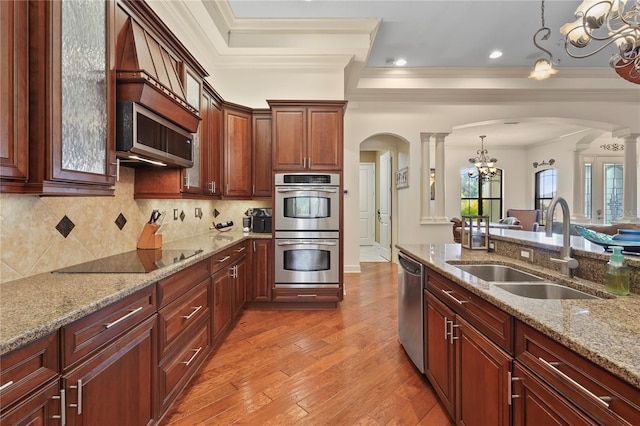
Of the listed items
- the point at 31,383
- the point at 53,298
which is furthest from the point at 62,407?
the point at 53,298

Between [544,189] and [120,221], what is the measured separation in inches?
412

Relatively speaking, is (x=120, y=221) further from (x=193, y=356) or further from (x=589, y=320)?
(x=589, y=320)

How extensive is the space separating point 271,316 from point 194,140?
204cm

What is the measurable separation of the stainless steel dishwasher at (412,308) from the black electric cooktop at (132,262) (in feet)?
5.32

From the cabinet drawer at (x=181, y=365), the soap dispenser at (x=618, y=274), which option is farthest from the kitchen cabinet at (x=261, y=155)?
the soap dispenser at (x=618, y=274)

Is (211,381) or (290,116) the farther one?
(290,116)

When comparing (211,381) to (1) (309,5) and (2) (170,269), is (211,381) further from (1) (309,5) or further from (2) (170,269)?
(1) (309,5)

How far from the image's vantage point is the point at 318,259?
3.30m

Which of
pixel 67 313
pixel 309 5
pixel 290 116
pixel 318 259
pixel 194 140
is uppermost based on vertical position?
pixel 309 5

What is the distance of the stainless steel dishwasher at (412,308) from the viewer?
79.0 inches

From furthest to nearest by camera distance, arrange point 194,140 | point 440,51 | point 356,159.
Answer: point 356,159 < point 440,51 < point 194,140

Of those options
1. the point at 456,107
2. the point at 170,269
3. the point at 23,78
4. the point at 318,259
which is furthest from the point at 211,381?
the point at 456,107

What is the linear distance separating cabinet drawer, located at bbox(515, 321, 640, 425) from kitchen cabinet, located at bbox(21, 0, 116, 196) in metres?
1.96

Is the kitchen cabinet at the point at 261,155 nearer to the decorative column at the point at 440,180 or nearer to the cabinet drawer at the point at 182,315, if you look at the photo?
the cabinet drawer at the point at 182,315
